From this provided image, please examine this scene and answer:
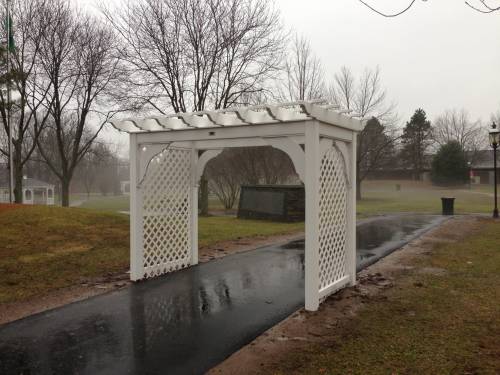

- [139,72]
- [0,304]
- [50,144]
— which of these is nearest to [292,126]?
[0,304]

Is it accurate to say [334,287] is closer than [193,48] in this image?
Yes

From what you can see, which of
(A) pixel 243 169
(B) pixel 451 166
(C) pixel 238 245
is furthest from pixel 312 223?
(B) pixel 451 166

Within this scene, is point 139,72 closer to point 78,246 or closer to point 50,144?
Answer: point 78,246

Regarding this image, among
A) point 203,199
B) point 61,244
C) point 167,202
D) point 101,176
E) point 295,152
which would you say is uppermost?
point 101,176

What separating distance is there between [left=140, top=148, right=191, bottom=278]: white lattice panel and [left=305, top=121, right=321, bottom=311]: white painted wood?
2.67 m

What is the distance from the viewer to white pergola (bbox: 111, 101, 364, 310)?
15.3ft

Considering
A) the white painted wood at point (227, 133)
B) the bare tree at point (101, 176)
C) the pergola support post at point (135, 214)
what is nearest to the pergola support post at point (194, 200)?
the white painted wood at point (227, 133)

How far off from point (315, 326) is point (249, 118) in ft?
8.46

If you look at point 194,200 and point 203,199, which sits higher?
point 194,200

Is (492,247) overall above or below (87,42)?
below

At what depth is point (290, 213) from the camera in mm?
14148

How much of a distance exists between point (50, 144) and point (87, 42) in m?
21.8

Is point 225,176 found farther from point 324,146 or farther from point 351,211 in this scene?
point 324,146

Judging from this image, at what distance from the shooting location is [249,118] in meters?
4.89
